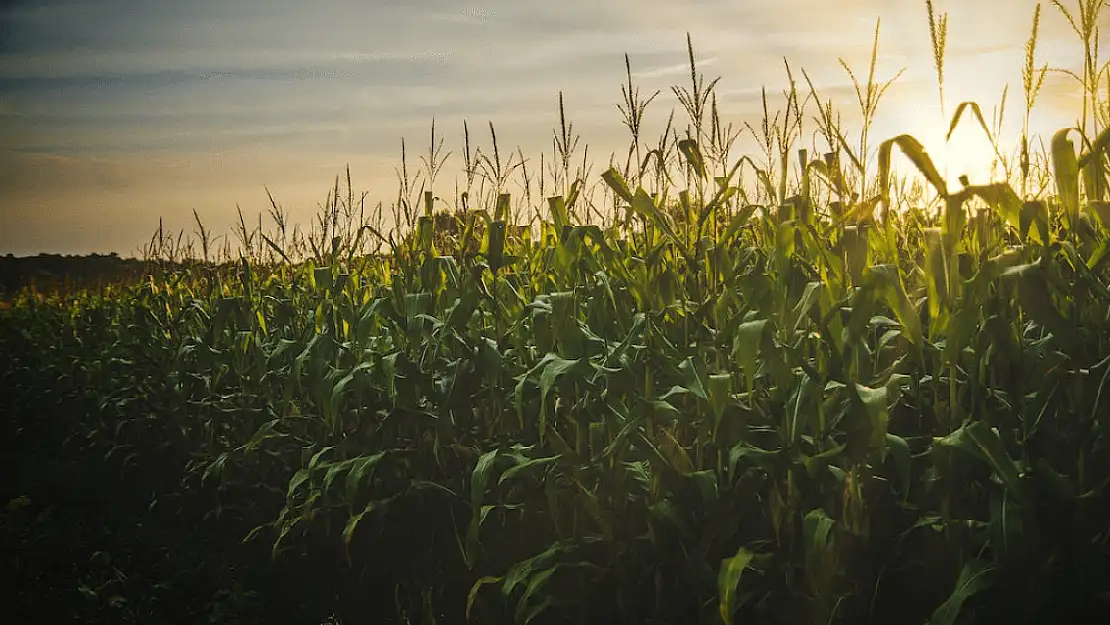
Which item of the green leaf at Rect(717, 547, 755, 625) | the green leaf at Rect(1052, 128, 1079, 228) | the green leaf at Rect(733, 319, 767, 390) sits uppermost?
the green leaf at Rect(1052, 128, 1079, 228)

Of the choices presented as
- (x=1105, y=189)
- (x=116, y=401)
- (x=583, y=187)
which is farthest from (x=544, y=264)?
(x=116, y=401)

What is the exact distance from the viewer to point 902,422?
2.22 m

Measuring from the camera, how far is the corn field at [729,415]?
1920 mm

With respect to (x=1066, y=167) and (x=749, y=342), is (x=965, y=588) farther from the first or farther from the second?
(x=1066, y=167)

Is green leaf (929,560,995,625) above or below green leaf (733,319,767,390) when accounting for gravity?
below

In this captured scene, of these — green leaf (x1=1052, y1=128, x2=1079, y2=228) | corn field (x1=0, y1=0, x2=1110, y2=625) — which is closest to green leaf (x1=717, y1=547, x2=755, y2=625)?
corn field (x1=0, y1=0, x2=1110, y2=625)

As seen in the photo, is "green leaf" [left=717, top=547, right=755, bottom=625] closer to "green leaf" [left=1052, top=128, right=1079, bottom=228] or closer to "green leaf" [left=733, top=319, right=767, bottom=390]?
"green leaf" [left=733, top=319, right=767, bottom=390]

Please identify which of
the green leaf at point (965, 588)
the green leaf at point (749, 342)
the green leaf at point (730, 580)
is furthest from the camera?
the green leaf at point (749, 342)

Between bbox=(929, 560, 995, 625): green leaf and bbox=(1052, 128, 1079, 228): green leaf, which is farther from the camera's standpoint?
bbox=(1052, 128, 1079, 228): green leaf

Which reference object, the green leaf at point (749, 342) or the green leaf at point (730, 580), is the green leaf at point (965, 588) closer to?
the green leaf at point (730, 580)

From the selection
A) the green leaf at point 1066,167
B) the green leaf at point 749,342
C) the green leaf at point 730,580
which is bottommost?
the green leaf at point 730,580

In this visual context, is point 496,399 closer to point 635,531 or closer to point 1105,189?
point 635,531

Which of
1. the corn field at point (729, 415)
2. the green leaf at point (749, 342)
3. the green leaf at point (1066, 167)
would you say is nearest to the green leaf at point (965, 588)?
the corn field at point (729, 415)

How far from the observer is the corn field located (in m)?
1.92
